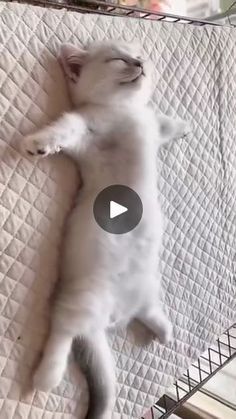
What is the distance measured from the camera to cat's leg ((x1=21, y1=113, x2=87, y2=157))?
0.82 metres

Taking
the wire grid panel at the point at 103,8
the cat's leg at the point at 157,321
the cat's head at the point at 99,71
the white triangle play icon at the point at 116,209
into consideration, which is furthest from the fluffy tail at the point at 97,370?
the wire grid panel at the point at 103,8

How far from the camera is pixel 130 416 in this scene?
3.40 ft

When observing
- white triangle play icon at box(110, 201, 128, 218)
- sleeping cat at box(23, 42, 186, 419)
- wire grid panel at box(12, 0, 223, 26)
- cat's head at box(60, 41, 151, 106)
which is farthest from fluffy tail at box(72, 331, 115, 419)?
wire grid panel at box(12, 0, 223, 26)

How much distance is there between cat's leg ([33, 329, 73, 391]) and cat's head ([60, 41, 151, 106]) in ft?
1.43

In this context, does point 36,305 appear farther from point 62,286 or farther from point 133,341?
point 133,341

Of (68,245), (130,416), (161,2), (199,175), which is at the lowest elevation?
(130,416)

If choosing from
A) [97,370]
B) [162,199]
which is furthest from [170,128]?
[97,370]

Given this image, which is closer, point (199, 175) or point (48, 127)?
point (48, 127)

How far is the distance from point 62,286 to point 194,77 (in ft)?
2.09

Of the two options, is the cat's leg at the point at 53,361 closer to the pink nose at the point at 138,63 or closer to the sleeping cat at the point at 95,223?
the sleeping cat at the point at 95,223

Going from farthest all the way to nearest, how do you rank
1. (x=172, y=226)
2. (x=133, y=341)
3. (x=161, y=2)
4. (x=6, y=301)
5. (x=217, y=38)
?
(x=161, y=2), (x=217, y=38), (x=172, y=226), (x=133, y=341), (x=6, y=301)

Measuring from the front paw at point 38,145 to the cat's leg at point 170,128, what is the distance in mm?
329

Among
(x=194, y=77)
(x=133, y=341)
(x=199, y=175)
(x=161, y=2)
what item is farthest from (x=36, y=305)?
(x=161, y=2)
